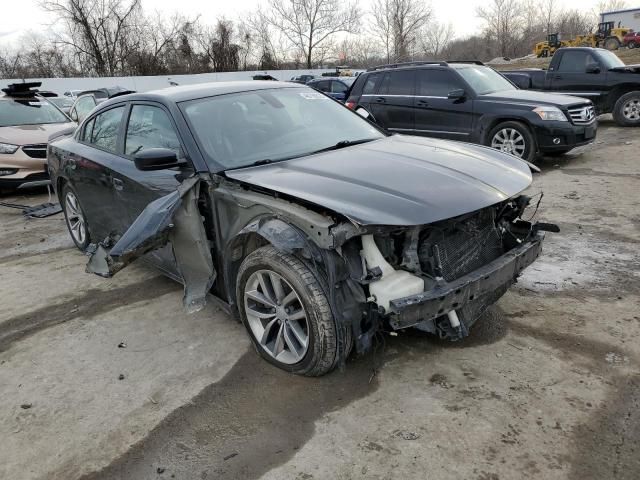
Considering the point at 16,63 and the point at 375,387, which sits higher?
the point at 16,63

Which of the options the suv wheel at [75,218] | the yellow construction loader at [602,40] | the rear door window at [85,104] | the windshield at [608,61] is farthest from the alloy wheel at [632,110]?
the yellow construction loader at [602,40]

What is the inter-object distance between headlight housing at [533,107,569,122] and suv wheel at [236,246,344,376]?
21.4ft

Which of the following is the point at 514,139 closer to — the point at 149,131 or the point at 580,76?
the point at 580,76

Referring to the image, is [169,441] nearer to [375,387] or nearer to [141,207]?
[375,387]

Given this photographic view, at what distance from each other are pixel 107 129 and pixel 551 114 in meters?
6.51

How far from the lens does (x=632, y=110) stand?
38.2 ft

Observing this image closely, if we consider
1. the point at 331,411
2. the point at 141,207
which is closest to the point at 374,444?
the point at 331,411

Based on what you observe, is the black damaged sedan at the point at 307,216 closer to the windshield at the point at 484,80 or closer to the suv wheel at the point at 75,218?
the suv wheel at the point at 75,218

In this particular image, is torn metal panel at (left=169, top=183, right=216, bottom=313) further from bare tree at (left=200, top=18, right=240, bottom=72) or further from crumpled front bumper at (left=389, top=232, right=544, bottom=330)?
bare tree at (left=200, top=18, right=240, bottom=72)

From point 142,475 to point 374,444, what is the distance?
1111 mm

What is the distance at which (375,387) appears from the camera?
9.42 feet

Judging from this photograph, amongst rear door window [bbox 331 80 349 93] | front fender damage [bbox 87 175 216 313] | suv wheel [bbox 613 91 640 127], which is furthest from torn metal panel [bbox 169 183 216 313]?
rear door window [bbox 331 80 349 93]

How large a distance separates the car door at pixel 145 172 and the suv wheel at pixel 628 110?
1139 centimetres

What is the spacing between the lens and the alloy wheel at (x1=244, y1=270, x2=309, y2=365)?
292cm
